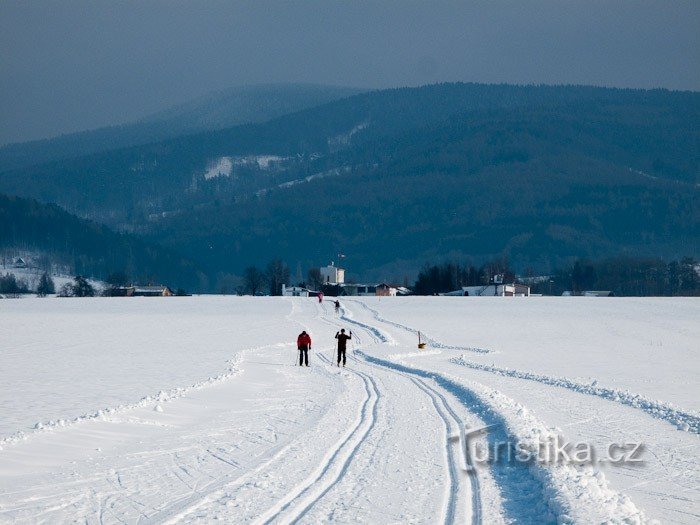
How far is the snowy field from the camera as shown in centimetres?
1086

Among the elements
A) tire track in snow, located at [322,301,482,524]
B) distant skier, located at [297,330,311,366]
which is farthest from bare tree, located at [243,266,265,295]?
tire track in snow, located at [322,301,482,524]

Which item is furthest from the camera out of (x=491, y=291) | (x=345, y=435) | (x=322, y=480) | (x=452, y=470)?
(x=491, y=291)

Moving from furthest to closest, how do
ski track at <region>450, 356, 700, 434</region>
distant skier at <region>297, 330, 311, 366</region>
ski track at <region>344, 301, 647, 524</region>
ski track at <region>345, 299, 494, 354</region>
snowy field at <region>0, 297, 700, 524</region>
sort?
1. ski track at <region>345, 299, 494, 354</region>
2. distant skier at <region>297, 330, 311, 366</region>
3. ski track at <region>450, 356, 700, 434</region>
4. snowy field at <region>0, 297, 700, 524</region>
5. ski track at <region>344, 301, 647, 524</region>

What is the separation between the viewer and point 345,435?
15.6m

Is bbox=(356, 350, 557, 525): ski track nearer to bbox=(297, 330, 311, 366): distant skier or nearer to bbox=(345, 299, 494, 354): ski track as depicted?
bbox=(297, 330, 311, 366): distant skier

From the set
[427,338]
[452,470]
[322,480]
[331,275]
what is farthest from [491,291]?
[322,480]

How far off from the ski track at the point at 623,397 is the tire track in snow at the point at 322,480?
6001 millimetres

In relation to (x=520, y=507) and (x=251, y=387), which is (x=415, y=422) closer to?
(x=520, y=507)

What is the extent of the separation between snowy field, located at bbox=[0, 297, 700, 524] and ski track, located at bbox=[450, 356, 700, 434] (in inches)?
3.6

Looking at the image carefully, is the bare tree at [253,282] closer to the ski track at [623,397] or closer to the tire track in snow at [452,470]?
the ski track at [623,397]

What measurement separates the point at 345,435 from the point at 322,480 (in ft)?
11.7

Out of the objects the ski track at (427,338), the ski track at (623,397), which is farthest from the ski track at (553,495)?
the ski track at (427,338)

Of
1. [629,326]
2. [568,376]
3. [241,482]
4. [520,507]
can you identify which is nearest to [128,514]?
[241,482]

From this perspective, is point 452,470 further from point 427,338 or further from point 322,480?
point 427,338
